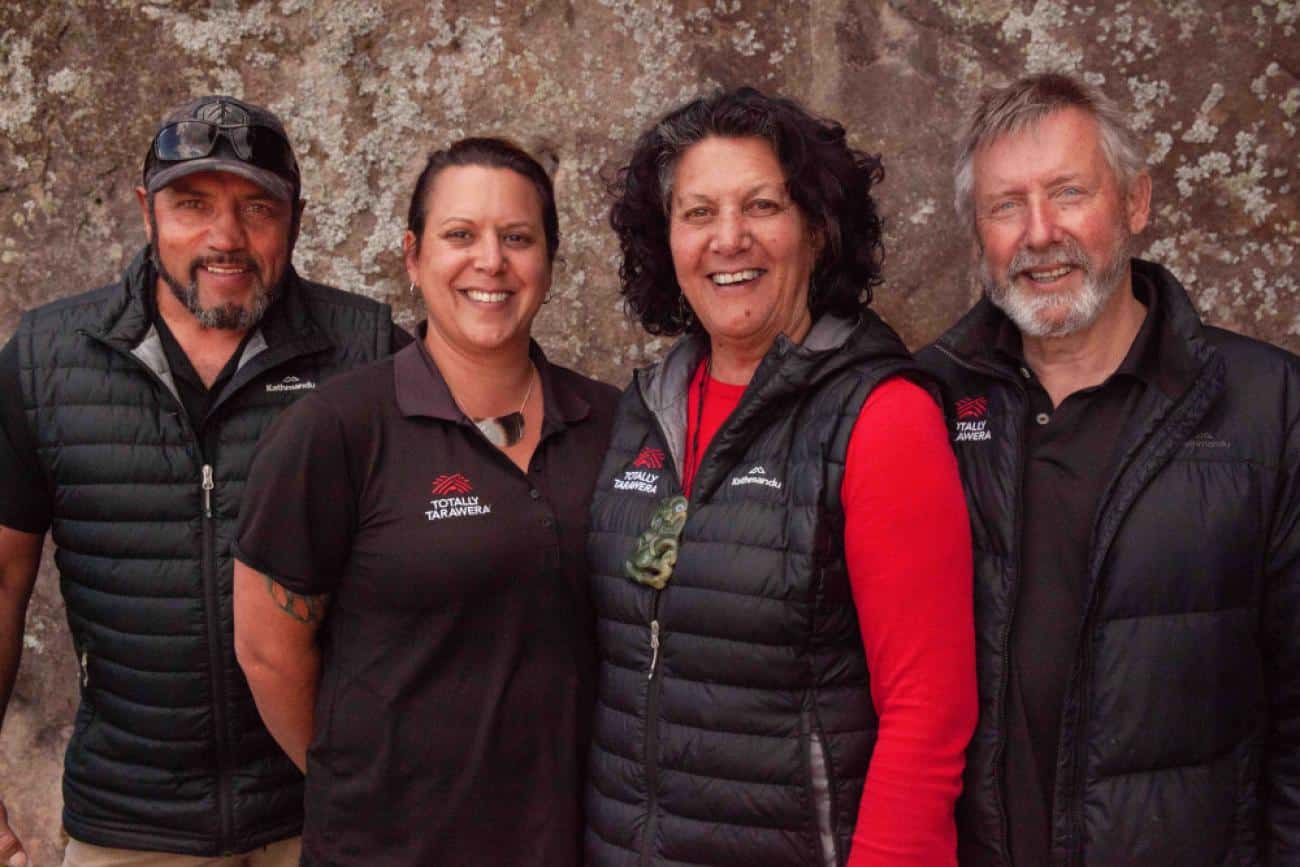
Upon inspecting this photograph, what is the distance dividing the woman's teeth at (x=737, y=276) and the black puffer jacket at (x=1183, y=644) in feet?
1.89

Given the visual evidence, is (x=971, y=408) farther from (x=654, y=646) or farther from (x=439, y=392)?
(x=439, y=392)

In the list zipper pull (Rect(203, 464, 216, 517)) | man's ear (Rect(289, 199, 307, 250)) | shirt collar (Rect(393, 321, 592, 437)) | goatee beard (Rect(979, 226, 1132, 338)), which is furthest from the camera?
man's ear (Rect(289, 199, 307, 250))

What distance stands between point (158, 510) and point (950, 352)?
59.4 inches

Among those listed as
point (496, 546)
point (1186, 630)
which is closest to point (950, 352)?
point (1186, 630)

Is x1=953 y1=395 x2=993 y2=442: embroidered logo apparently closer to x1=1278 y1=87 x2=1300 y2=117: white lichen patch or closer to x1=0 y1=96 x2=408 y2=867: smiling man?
x1=1278 y1=87 x2=1300 y2=117: white lichen patch

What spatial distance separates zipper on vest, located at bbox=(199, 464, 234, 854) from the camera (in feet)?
7.66

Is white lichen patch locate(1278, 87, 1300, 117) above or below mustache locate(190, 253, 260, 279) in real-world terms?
above

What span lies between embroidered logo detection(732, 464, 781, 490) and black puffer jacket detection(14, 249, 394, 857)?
99cm

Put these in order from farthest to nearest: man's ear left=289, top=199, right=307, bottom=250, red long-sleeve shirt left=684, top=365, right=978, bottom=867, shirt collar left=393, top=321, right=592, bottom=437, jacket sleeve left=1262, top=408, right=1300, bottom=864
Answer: man's ear left=289, top=199, right=307, bottom=250 < shirt collar left=393, top=321, right=592, bottom=437 < jacket sleeve left=1262, top=408, right=1300, bottom=864 < red long-sleeve shirt left=684, top=365, right=978, bottom=867

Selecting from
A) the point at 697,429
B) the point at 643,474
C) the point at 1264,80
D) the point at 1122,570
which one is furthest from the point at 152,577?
the point at 1264,80

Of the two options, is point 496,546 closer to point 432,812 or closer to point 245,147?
point 432,812

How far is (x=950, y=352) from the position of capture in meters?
2.22

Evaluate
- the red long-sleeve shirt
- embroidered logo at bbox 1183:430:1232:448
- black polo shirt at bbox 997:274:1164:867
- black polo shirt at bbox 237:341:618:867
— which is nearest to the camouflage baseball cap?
black polo shirt at bbox 237:341:618:867

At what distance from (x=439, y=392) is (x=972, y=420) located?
0.96m
